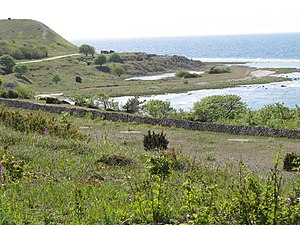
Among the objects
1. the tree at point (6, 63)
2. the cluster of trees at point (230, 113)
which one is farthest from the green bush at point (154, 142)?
the tree at point (6, 63)

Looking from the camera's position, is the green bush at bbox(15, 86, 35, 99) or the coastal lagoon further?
the coastal lagoon

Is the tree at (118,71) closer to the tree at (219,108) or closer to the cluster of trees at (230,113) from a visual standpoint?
the cluster of trees at (230,113)

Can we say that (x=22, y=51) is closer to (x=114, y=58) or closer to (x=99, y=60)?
(x=99, y=60)

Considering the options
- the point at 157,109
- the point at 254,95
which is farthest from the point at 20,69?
the point at 157,109

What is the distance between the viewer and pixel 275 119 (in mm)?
40250

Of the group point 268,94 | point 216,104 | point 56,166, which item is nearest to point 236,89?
point 268,94

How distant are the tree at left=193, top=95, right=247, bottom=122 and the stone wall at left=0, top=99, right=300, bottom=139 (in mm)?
11660

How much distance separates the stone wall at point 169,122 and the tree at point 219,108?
38.3 feet

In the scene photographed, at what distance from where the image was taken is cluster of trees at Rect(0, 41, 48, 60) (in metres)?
135

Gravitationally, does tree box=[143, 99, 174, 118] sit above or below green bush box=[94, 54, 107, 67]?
below

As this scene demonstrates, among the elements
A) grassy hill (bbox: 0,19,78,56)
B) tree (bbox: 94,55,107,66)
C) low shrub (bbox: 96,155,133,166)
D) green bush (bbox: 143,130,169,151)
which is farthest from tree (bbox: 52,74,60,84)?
low shrub (bbox: 96,155,133,166)

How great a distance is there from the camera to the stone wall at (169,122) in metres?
30.6

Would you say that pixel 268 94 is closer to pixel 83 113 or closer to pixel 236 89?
pixel 236 89

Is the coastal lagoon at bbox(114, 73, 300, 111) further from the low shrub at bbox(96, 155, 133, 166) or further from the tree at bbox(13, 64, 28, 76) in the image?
the low shrub at bbox(96, 155, 133, 166)
